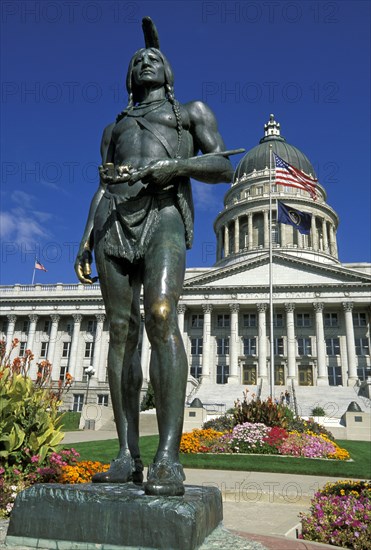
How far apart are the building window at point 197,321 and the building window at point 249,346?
6239 millimetres

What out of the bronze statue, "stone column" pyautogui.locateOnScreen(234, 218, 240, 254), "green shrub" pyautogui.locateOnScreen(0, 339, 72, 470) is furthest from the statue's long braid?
"stone column" pyautogui.locateOnScreen(234, 218, 240, 254)

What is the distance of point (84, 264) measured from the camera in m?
4.94

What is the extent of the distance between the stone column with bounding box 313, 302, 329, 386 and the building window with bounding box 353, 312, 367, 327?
458 centimetres

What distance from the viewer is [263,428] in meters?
21.5

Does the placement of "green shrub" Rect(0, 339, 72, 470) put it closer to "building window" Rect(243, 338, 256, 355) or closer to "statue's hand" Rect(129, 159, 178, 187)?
"statue's hand" Rect(129, 159, 178, 187)

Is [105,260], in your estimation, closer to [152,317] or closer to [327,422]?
[152,317]

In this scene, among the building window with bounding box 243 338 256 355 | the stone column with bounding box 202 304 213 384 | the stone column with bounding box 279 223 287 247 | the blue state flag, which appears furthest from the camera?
the stone column with bounding box 279 223 287 247

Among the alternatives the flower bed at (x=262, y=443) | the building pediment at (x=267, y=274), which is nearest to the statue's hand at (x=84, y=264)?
the flower bed at (x=262, y=443)

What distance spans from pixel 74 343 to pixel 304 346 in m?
30.1

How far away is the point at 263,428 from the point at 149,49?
63.2 ft

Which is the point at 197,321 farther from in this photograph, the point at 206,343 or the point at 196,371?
the point at 196,371

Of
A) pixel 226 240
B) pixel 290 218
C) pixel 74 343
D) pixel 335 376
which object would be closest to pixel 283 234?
pixel 226 240

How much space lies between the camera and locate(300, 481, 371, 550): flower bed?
6.26 meters

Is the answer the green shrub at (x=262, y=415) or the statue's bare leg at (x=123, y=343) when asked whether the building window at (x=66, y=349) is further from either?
the statue's bare leg at (x=123, y=343)
